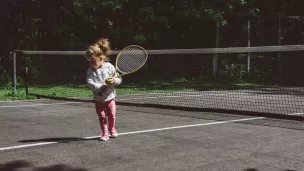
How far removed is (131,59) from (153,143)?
1.84m

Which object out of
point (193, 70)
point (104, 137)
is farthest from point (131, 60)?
point (193, 70)

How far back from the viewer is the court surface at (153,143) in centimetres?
512

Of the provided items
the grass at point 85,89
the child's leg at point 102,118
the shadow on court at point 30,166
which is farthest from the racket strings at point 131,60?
the grass at point 85,89

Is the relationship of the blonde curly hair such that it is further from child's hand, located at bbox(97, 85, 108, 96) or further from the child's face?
child's hand, located at bbox(97, 85, 108, 96)

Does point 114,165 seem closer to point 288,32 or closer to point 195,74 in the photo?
point 195,74

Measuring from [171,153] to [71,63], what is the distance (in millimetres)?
18604

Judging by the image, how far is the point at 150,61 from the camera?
83.8 ft

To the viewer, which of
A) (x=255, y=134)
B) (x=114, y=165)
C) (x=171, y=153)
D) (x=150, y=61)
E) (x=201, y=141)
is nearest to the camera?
(x=114, y=165)

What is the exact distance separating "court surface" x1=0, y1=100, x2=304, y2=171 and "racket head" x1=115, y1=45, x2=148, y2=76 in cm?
114

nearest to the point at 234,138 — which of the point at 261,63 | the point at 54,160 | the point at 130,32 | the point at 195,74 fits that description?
the point at 54,160

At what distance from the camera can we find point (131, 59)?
760 centimetres

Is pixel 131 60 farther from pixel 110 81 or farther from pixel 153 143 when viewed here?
pixel 153 143

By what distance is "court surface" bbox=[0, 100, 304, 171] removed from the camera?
5.12 meters

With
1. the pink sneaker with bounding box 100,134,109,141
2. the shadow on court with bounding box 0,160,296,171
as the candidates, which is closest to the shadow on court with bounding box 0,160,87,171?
the shadow on court with bounding box 0,160,296,171
